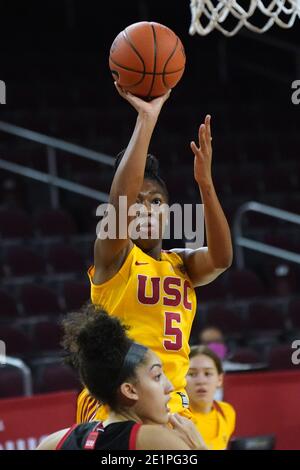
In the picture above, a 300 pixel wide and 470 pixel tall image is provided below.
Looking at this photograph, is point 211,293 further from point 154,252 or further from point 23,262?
point 154,252

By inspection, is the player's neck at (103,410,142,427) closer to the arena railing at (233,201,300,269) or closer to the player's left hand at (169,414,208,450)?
the player's left hand at (169,414,208,450)

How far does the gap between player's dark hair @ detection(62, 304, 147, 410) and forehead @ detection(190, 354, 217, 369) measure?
2.49m

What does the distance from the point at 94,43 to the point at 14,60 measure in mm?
1343

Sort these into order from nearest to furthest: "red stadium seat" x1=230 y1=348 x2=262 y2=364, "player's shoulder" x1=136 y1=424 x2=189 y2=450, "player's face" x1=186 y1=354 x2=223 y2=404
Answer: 1. "player's shoulder" x1=136 y1=424 x2=189 y2=450
2. "player's face" x1=186 y1=354 x2=223 y2=404
3. "red stadium seat" x1=230 y1=348 x2=262 y2=364

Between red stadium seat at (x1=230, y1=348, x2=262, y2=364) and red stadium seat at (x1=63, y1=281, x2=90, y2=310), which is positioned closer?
red stadium seat at (x1=230, y1=348, x2=262, y2=364)

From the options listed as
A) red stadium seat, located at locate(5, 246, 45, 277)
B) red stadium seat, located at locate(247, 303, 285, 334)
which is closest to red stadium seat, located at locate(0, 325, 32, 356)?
red stadium seat, located at locate(5, 246, 45, 277)

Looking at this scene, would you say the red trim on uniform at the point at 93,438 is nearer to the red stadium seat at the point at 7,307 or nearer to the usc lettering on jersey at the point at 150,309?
the usc lettering on jersey at the point at 150,309

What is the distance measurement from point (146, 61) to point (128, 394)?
1235 millimetres

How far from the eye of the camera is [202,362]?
17.8 feet

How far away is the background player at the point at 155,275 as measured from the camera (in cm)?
345

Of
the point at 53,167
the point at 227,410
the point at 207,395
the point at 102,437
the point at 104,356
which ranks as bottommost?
the point at 227,410

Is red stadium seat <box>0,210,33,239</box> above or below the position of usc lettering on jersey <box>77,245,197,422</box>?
above

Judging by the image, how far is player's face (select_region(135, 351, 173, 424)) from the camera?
285 centimetres

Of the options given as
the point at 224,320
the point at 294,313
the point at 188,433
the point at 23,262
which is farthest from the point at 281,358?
the point at 188,433
